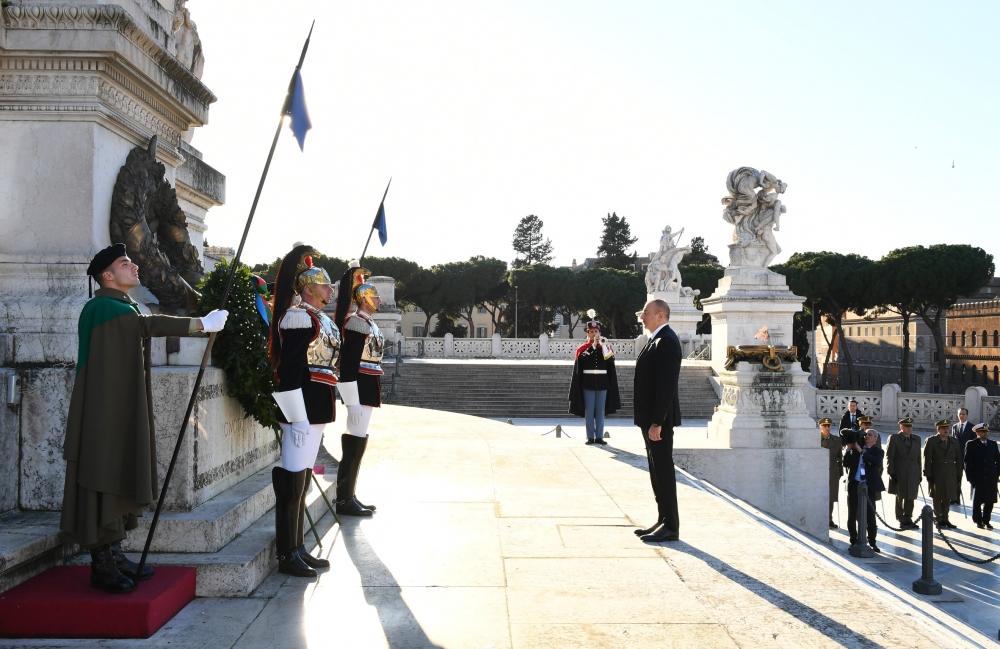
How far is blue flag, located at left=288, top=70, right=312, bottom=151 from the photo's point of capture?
4363 millimetres

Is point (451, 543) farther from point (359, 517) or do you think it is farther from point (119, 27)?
point (119, 27)

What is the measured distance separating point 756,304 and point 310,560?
31.7 feet

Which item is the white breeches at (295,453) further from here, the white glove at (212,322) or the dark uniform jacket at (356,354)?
the dark uniform jacket at (356,354)

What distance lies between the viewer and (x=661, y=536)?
5250mm

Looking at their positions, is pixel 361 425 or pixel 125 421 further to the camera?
pixel 361 425

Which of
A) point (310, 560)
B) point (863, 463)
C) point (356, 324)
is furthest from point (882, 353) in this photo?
point (310, 560)

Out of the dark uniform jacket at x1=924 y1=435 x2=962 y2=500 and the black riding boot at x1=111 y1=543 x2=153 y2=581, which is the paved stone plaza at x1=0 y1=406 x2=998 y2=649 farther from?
the dark uniform jacket at x1=924 y1=435 x2=962 y2=500

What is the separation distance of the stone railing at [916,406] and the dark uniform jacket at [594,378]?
469 inches

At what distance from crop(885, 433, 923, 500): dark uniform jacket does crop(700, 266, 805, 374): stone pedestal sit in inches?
90.9

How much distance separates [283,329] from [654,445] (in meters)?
2.88

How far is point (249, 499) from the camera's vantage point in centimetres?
463

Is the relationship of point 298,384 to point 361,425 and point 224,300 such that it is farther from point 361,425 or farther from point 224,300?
point 361,425

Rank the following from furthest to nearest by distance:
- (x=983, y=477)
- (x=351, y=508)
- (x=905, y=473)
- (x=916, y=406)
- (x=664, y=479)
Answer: (x=916, y=406) < (x=983, y=477) < (x=905, y=473) < (x=351, y=508) < (x=664, y=479)

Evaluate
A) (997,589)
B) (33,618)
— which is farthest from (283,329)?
(997,589)
